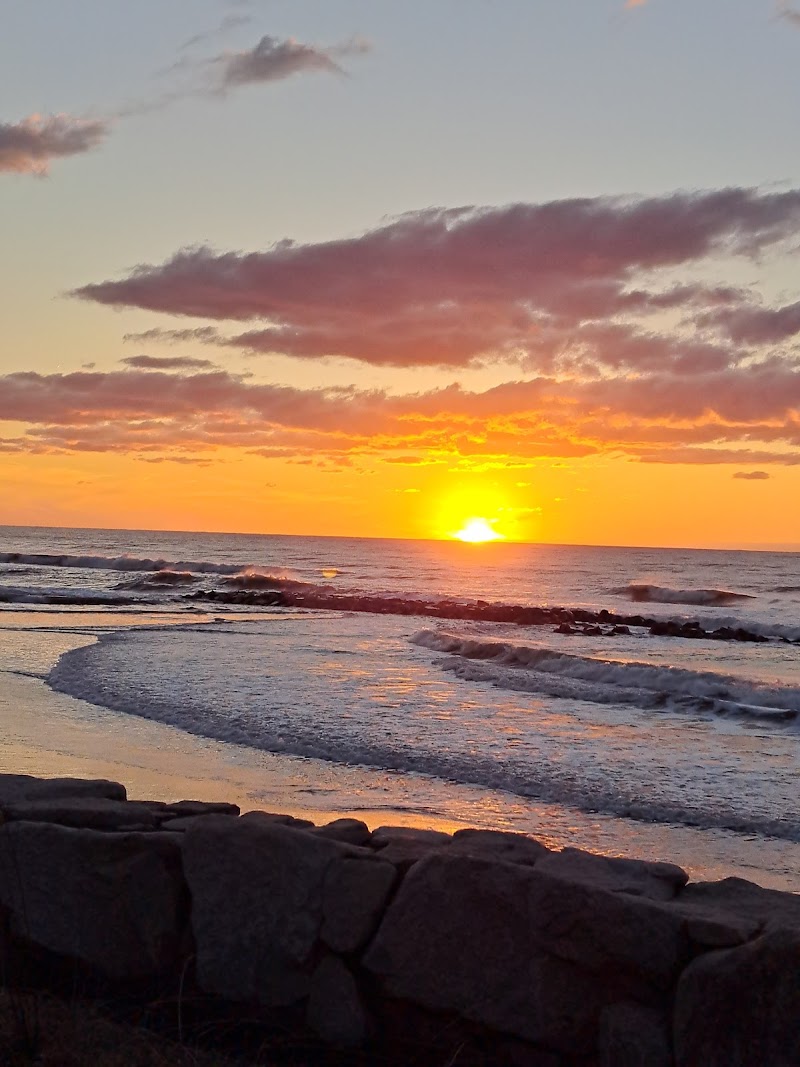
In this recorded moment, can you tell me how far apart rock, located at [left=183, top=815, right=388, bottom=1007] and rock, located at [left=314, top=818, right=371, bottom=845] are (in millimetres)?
382

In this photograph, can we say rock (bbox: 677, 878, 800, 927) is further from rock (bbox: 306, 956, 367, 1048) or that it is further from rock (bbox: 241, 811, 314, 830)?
rock (bbox: 241, 811, 314, 830)

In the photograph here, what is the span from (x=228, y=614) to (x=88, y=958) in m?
33.2

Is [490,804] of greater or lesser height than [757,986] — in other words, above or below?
below

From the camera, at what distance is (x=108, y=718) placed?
12617 mm

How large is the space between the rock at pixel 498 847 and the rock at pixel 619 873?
88 mm

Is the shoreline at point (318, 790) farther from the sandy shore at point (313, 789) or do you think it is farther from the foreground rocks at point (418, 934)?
the foreground rocks at point (418, 934)

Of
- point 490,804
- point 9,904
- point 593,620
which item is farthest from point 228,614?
point 9,904

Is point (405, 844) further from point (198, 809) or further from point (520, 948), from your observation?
point (198, 809)

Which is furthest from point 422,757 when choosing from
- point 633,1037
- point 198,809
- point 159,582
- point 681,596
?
point 681,596

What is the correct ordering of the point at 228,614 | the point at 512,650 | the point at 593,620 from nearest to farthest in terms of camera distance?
the point at 512,650, the point at 228,614, the point at 593,620

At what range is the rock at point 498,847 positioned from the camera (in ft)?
15.5

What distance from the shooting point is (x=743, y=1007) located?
3.64 metres

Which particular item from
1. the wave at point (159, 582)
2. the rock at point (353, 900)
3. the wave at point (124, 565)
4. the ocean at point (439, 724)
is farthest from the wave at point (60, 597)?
the rock at point (353, 900)

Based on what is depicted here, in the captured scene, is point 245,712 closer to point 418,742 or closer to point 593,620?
point 418,742
